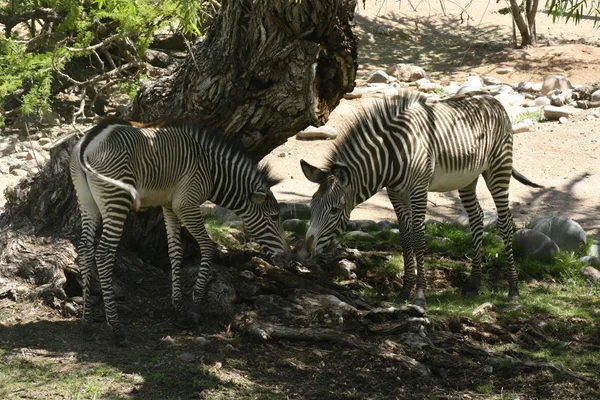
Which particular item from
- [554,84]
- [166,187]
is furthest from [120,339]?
[554,84]

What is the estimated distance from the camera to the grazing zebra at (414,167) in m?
7.51

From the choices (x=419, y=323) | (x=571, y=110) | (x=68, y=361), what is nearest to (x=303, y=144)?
(x=571, y=110)

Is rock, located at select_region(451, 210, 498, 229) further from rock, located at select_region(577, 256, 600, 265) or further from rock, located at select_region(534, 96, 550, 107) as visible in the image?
rock, located at select_region(534, 96, 550, 107)

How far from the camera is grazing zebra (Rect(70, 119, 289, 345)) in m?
6.41

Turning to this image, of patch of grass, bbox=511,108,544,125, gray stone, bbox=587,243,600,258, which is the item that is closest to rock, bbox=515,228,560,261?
gray stone, bbox=587,243,600,258

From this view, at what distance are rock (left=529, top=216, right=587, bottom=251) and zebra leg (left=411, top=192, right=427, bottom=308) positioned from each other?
8.94 ft

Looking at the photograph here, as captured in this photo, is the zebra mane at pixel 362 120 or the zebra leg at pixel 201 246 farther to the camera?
the zebra mane at pixel 362 120

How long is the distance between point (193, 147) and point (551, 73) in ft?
52.5

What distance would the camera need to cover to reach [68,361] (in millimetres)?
5859

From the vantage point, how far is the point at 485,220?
10.6 metres

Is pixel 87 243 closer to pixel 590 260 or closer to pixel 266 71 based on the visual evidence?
pixel 266 71

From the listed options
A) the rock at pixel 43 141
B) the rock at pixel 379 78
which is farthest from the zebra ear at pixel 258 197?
the rock at pixel 379 78

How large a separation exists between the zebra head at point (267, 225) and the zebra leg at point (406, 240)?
55.7 inches

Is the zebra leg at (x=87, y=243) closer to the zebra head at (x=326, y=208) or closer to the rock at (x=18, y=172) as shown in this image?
the zebra head at (x=326, y=208)
